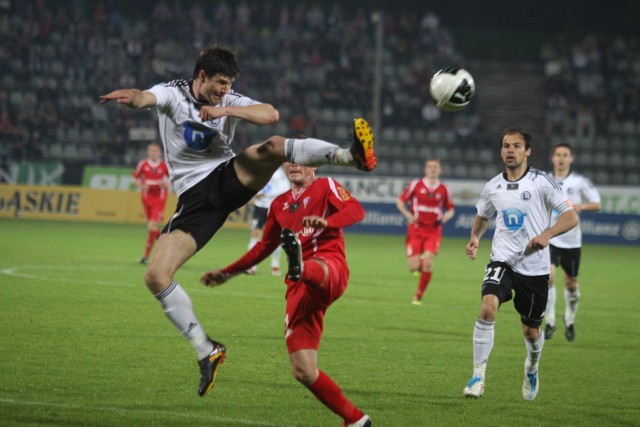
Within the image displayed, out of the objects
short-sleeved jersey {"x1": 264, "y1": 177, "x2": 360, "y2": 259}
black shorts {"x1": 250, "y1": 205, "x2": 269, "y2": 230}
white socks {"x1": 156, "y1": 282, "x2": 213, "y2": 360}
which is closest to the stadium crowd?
black shorts {"x1": 250, "y1": 205, "x2": 269, "y2": 230}

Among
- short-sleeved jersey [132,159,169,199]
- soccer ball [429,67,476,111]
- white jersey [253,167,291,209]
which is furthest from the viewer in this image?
short-sleeved jersey [132,159,169,199]

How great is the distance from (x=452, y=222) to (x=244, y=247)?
29.1ft

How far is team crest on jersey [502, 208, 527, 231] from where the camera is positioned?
8469mm

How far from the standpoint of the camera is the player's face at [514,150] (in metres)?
8.50

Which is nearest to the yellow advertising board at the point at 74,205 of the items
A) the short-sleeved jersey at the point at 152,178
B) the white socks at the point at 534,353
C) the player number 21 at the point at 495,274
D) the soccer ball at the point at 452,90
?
the short-sleeved jersey at the point at 152,178

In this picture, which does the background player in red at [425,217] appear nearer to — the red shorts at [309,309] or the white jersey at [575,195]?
the white jersey at [575,195]

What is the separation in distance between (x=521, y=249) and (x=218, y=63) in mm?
3166

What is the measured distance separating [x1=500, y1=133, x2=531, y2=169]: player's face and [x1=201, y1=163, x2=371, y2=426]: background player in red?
94.7 inches

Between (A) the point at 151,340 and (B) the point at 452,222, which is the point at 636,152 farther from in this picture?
(A) the point at 151,340

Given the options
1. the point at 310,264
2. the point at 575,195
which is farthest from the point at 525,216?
the point at 575,195

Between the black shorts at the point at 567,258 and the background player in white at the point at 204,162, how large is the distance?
21.2 ft

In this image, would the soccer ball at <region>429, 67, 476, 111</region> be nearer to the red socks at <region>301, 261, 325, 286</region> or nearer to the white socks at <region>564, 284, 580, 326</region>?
the red socks at <region>301, 261, 325, 286</region>

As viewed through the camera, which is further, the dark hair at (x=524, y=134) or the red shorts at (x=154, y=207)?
the red shorts at (x=154, y=207)

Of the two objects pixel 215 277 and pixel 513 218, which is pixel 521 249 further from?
pixel 215 277
